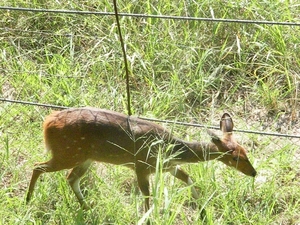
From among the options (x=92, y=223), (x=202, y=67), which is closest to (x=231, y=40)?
(x=202, y=67)

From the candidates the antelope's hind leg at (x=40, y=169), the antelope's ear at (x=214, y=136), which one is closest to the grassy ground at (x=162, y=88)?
the antelope's hind leg at (x=40, y=169)

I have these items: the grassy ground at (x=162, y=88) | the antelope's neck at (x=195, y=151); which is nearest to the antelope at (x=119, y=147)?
the antelope's neck at (x=195, y=151)

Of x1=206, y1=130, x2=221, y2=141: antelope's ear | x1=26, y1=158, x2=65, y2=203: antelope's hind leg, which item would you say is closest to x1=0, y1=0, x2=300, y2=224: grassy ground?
x1=26, y1=158, x2=65, y2=203: antelope's hind leg

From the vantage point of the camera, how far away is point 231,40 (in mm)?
6270

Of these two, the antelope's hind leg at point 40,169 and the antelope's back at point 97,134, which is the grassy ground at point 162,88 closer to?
the antelope's hind leg at point 40,169

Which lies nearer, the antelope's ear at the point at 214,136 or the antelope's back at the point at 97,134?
the antelope's back at the point at 97,134

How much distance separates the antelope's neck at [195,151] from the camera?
16.1 ft

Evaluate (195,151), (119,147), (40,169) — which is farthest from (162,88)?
(40,169)

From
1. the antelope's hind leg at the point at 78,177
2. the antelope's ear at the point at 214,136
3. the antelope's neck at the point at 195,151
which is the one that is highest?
the antelope's ear at the point at 214,136

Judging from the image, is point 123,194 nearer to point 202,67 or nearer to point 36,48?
point 202,67

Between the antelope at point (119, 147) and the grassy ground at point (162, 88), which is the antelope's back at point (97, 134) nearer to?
the antelope at point (119, 147)

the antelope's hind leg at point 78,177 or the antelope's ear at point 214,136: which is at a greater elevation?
the antelope's ear at point 214,136

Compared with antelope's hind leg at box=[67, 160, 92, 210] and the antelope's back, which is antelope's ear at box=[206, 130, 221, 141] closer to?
the antelope's back

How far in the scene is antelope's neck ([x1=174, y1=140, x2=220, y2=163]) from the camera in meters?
4.92
